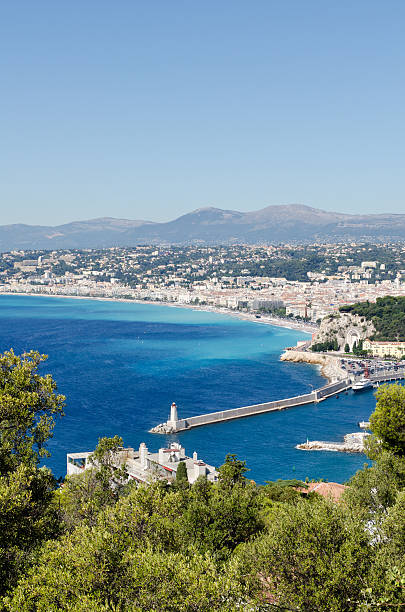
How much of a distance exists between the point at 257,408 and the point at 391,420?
52.5ft

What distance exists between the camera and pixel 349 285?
11425 centimetres

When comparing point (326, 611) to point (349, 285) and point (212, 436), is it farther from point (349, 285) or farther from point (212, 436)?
point (349, 285)

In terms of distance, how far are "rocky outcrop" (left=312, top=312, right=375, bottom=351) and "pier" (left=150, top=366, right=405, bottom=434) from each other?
37.7 ft

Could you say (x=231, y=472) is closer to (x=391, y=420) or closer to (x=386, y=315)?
(x=391, y=420)

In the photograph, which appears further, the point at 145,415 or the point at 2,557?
the point at 145,415

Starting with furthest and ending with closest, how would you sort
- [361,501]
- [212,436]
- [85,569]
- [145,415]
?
[145,415] → [212,436] → [361,501] → [85,569]

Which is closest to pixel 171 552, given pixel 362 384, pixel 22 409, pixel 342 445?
pixel 22 409

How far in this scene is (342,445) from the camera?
85.0 feet

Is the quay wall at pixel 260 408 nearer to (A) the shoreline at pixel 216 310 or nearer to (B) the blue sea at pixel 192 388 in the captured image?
(B) the blue sea at pixel 192 388

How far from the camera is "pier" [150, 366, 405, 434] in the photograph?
93.1ft

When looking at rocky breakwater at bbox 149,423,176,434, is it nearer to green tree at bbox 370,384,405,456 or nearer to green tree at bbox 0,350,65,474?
green tree at bbox 370,384,405,456

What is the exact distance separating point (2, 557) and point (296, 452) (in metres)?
19.0

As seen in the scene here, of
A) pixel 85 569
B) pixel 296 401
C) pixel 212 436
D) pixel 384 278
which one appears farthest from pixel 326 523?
pixel 384 278

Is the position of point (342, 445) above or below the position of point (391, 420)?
below
